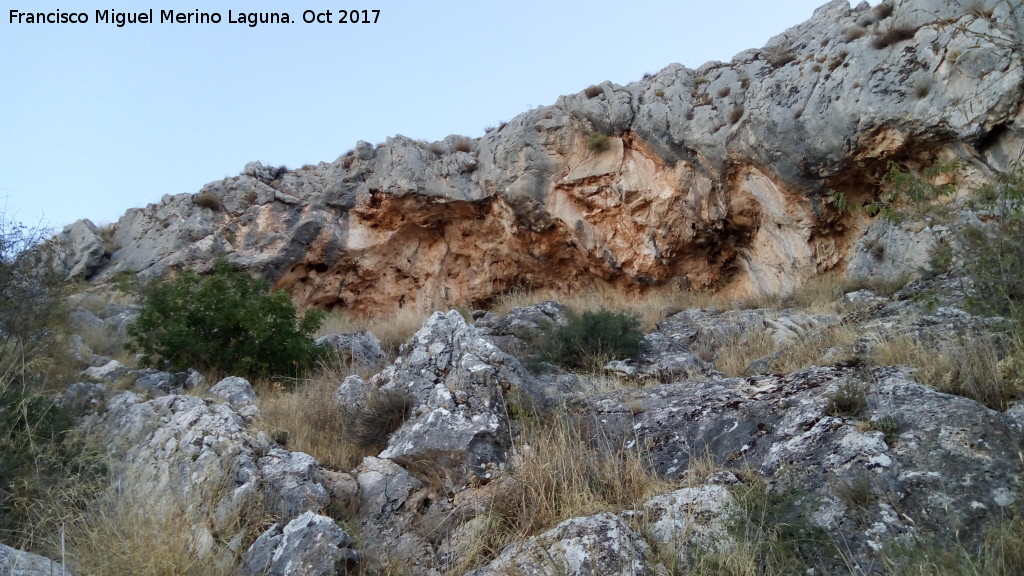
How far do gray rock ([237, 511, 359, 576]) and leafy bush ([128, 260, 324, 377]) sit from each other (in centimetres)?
483

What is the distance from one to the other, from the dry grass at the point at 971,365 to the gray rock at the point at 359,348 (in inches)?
224

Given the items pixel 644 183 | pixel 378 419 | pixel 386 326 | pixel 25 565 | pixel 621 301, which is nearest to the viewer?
pixel 25 565

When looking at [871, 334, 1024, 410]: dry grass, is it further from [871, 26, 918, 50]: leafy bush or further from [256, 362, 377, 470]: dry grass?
[871, 26, 918, 50]: leafy bush

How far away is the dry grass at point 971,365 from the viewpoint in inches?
162

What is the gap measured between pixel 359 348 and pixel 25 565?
6044 mm

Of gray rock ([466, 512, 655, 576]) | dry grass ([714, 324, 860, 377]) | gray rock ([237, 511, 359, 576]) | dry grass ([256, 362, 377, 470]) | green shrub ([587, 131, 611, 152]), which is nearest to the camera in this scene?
gray rock ([466, 512, 655, 576])

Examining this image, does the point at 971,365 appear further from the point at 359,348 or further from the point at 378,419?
the point at 359,348

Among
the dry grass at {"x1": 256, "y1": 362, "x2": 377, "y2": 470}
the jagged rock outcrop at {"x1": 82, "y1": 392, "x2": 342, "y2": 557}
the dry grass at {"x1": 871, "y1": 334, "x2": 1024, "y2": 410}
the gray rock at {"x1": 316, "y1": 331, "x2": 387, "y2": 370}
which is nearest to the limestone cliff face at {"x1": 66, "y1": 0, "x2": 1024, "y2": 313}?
the gray rock at {"x1": 316, "y1": 331, "x2": 387, "y2": 370}

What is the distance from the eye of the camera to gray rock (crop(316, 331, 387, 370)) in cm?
893

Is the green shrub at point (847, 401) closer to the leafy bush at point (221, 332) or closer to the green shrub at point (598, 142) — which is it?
the leafy bush at point (221, 332)

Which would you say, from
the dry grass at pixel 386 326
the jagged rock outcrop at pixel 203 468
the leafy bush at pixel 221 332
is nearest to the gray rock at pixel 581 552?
the jagged rock outcrop at pixel 203 468

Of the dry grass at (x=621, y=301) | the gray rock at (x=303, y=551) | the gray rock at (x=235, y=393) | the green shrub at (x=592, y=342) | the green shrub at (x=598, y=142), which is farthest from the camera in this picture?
the green shrub at (x=598, y=142)

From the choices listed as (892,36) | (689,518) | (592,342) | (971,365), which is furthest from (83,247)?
(971,365)

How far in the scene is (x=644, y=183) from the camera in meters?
13.2
